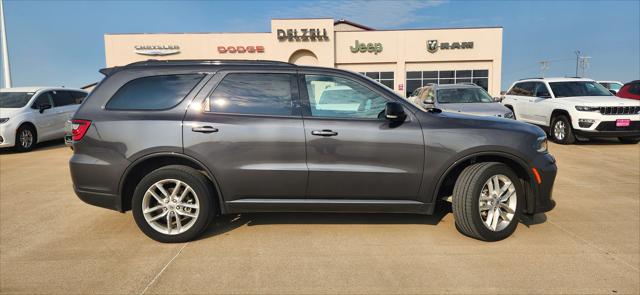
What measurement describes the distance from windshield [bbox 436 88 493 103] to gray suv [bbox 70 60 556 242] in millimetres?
6338

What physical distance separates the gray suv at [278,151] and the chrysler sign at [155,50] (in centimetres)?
3133

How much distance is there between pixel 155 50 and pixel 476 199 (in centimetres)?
3374

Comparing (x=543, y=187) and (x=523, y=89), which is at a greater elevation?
(x=523, y=89)

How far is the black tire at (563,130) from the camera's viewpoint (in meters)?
10.2

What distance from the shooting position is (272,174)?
378 centimetres

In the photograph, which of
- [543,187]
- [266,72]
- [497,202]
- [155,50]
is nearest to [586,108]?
[543,187]

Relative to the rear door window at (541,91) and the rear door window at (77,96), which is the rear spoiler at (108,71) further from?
the rear door window at (541,91)

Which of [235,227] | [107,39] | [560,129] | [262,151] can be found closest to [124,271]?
[235,227]

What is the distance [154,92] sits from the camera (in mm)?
3938

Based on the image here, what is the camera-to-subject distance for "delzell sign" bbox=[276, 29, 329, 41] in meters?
31.8

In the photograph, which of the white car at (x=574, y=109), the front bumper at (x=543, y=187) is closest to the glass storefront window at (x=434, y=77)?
the white car at (x=574, y=109)

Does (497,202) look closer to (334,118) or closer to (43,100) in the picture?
(334,118)

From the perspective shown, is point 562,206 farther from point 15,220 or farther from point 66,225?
point 15,220

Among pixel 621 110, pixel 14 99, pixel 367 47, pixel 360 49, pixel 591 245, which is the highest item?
pixel 367 47
